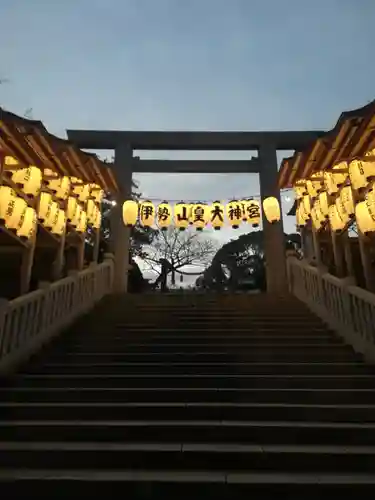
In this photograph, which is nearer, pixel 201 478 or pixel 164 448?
pixel 201 478

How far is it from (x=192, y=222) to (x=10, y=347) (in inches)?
316

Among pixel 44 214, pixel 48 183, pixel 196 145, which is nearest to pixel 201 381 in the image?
pixel 44 214

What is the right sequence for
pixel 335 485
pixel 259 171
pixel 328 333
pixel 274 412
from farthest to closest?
pixel 259 171 < pixel 328 333 < pixel 274 412 < pixel 335 485

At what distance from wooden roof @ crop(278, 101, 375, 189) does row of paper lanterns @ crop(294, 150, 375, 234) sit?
255mm

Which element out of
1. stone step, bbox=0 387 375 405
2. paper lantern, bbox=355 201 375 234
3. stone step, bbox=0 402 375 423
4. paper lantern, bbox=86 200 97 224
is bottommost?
stone step, bbox=0 402 375 423

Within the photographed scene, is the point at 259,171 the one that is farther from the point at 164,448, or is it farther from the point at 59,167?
the point at 164,448

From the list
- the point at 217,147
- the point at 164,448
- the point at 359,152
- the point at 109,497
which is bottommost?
the point at 109,497

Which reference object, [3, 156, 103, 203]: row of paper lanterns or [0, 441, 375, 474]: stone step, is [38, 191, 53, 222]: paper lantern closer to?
[3, 156, 103, 203]: row of paper lanterns

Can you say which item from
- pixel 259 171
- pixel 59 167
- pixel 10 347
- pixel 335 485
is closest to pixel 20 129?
pixel 59 167

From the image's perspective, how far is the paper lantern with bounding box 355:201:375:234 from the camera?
281 inches

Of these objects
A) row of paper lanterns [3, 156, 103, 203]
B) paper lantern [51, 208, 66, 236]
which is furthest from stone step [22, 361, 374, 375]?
paper lantern [51, 208, 66, 236]

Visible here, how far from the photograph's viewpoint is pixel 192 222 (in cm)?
1258

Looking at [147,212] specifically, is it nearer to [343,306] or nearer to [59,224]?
[59,224]

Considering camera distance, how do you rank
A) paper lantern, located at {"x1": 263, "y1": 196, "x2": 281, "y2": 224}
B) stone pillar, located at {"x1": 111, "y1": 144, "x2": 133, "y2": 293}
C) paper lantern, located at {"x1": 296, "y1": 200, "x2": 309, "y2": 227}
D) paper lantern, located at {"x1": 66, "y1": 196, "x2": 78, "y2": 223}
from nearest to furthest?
1. paper lantern, located at {"x1": 66, "y1": 196, "x2": 78, "y2": 223}
2. paper lantern, located at {"x1": 296, "y1": 200, "x2": 309, "y2": 227}
3. paper lantern, located at {"x1": 263, "y1": 196, "x2": 281, "y2": 224}
4. stone pillar, located at {"x1": 111, "y1": 144, "x2": 133, "y2": 293}
